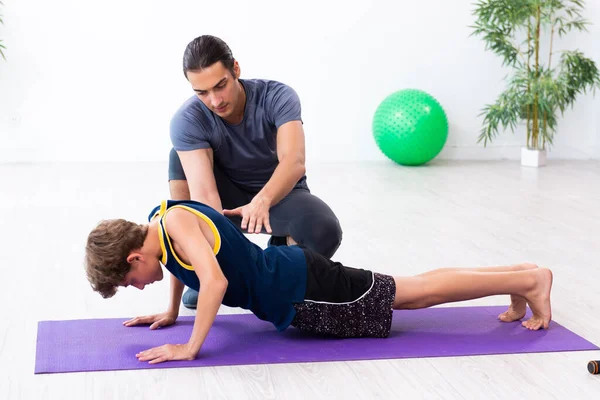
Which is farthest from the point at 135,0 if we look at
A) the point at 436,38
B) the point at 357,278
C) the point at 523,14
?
the point at 357,278

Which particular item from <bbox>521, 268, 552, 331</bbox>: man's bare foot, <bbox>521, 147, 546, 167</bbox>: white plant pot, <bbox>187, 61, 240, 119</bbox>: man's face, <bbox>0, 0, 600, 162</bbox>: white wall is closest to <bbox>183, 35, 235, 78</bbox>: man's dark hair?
<bbox>187, 61, 240, 119</bbox>: man's face

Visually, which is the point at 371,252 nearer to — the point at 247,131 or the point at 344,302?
the point at 247,131

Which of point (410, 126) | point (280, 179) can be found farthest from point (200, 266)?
point (410, 126)

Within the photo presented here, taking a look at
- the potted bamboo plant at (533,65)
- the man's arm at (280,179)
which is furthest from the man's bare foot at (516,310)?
the potted bamboo plant at (533,65)

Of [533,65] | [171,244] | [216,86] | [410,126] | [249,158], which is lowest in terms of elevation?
[410,126]

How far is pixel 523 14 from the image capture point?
539 cm

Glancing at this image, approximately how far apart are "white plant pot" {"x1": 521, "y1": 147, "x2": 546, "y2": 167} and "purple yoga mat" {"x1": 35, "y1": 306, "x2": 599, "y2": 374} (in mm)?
3476

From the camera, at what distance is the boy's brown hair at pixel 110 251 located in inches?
77.5

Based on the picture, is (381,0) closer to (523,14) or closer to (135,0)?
(523,14)

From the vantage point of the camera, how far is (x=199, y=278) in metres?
1.98

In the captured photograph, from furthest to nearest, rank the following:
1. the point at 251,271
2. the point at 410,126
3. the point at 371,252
Result: the point at 410,126 → the point at 371,252 → the point at 251,271

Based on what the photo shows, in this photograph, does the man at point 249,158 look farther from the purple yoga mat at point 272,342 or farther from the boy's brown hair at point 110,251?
the boy's brown hair at point 110,251

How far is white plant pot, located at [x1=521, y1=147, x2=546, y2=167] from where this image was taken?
568cm

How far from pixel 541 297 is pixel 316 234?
28.2 inches
